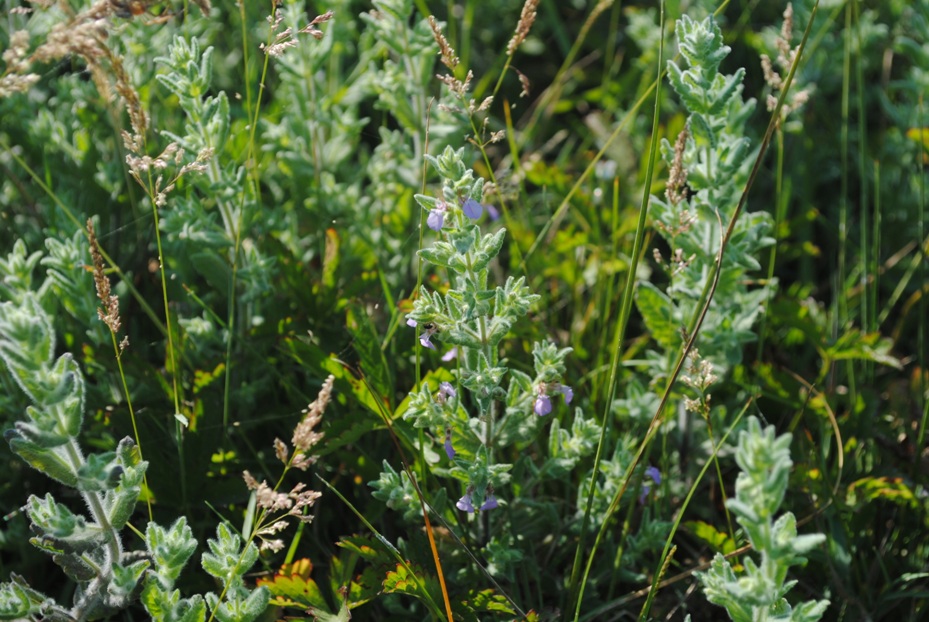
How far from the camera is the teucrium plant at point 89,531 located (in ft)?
6.28

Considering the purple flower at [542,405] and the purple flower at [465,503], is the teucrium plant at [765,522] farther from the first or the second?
the purple flower at [465,503]

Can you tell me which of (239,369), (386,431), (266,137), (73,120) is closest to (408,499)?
(386,431)

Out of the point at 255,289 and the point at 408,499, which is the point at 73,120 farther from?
the point at 408,499

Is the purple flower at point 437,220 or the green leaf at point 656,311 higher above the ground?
the purple flower at point 437,220

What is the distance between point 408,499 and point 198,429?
0.75 meters

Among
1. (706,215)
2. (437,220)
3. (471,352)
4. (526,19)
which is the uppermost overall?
(526,19)

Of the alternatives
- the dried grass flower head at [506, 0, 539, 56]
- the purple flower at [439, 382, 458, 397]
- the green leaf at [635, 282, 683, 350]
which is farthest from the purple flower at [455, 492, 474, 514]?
the dried grass flower head at [506, 0, 539, 56]

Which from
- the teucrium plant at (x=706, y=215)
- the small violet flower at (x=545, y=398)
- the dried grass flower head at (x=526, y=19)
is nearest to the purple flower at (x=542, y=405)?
the small violet flower at (x=545, y=398)

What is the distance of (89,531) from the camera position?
6.98 feet

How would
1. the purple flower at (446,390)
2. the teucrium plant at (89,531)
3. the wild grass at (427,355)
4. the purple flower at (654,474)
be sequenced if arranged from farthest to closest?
the purple flower at (654,474) → the purple flower at (446,390) → the wild grass at (427,355) → the teucrium plant at (89,531)

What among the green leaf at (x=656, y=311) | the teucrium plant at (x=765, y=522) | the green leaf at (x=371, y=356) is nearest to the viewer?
the teucrium plant at (x=765, y=522)

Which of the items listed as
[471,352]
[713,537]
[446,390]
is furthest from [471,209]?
[713,537]

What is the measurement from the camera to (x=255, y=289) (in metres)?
2.90

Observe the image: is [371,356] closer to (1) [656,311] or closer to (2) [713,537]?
(1) [656,311]
